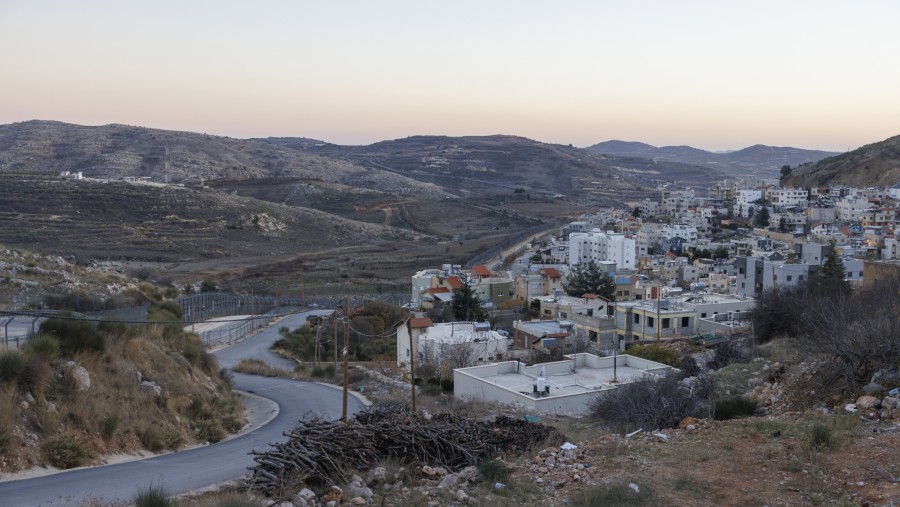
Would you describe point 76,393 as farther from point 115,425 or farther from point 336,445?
point 336,445

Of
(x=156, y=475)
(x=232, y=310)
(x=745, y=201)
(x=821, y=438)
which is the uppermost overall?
(x=745, y=201)

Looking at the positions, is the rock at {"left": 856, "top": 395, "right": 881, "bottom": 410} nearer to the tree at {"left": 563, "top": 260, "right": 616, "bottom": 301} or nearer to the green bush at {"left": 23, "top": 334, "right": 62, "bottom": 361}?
the green bush at {"left": 23, "top": 334, "right": 62, "bottom": 361}

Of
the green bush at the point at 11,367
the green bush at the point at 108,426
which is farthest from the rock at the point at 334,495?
the green bush at the point at 11,367

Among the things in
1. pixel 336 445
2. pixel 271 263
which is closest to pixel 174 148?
pixel 271 263

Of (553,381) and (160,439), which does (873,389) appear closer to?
(553,381)

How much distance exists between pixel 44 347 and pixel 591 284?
110ft

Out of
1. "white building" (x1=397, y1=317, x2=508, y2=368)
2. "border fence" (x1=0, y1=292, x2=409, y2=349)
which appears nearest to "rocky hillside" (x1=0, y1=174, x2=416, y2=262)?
"border fence" (x1=0, y1=292, x2=409, y2=349)

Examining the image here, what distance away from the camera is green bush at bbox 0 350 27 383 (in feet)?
36.2

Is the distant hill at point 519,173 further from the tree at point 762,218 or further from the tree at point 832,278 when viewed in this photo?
the tree at point 832,278

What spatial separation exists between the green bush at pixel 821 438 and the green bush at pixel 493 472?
10.3ft

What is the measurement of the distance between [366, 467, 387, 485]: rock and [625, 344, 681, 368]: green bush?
1485 centimetres

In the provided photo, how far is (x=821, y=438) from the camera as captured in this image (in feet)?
26.3

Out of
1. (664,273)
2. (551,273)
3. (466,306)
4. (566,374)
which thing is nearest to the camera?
(566,374)

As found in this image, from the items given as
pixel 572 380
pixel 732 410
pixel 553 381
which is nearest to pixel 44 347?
pixel 732 410
